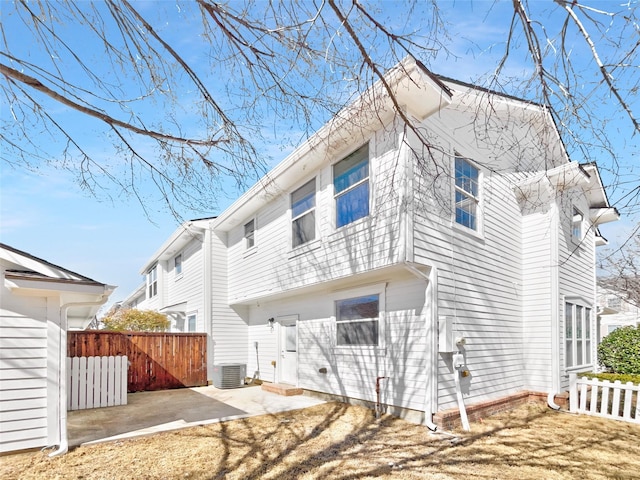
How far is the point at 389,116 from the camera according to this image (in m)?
7.11

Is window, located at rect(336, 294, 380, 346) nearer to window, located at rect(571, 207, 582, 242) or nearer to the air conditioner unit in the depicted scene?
the air conditioner unit

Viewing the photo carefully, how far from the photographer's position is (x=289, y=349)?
35.0 feet

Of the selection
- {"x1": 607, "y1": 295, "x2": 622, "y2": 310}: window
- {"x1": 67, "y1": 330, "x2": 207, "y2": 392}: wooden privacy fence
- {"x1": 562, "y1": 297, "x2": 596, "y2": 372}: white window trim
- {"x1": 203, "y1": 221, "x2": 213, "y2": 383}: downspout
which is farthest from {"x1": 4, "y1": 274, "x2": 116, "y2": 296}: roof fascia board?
{"x1": 607, "y1": 295, "x2": 622, "y2": 310}: window

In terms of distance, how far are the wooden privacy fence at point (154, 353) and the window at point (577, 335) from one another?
943 centimetres

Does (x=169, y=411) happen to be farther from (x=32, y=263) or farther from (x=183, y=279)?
(x=183, y=279)

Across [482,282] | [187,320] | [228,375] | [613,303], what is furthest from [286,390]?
[613,303]

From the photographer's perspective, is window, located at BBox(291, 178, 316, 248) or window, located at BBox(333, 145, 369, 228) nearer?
window, located at BBox(333, 145, 369, 228)

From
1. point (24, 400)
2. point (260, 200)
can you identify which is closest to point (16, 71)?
point (24, 400)

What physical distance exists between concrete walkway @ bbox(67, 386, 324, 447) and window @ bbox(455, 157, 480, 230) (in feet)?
15.6

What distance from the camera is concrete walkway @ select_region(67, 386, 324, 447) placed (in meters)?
6.43

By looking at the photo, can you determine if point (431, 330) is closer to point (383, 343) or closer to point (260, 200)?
point (383, 343)

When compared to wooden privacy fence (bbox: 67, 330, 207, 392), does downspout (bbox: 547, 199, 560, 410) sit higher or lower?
higher

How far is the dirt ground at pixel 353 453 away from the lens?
15.6ft

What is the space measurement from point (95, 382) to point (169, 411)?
1.88 m
